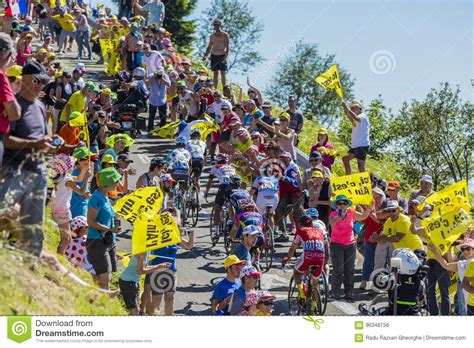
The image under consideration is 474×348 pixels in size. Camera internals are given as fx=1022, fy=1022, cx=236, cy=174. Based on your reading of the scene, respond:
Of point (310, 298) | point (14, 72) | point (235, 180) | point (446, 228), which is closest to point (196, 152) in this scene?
point (235, 180)

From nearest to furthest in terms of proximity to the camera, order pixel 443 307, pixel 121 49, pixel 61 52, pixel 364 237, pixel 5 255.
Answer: pixel 5 255 → pixel 443 307 → pixel 364 237 → pixel 121 49 → pixel 61 52

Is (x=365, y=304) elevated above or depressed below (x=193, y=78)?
below

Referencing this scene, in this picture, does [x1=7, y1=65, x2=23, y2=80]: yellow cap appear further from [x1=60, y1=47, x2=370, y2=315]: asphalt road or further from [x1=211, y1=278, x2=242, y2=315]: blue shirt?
[x1=60, y1=47, x2=370, y2=315]: asphalt road

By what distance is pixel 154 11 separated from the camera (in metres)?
30.7

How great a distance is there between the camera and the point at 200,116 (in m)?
23.0

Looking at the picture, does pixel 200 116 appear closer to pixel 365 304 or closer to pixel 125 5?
pixel 365 304

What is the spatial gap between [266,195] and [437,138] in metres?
20.2

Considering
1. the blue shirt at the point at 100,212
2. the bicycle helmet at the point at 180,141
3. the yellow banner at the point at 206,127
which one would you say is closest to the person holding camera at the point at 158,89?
the yellow banner at the point at 206,127

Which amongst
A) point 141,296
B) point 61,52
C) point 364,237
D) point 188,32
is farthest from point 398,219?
point 188,32

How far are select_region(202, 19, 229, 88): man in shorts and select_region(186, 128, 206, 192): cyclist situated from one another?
6.73 m

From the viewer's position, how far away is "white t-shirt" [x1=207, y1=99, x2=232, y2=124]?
21922mm

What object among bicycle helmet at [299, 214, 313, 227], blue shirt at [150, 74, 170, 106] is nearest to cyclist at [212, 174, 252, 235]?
bicycle helmet at [299, 214, 313, 227]

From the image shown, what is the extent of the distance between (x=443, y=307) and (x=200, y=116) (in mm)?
9972

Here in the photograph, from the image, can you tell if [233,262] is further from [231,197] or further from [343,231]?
[231,197]
